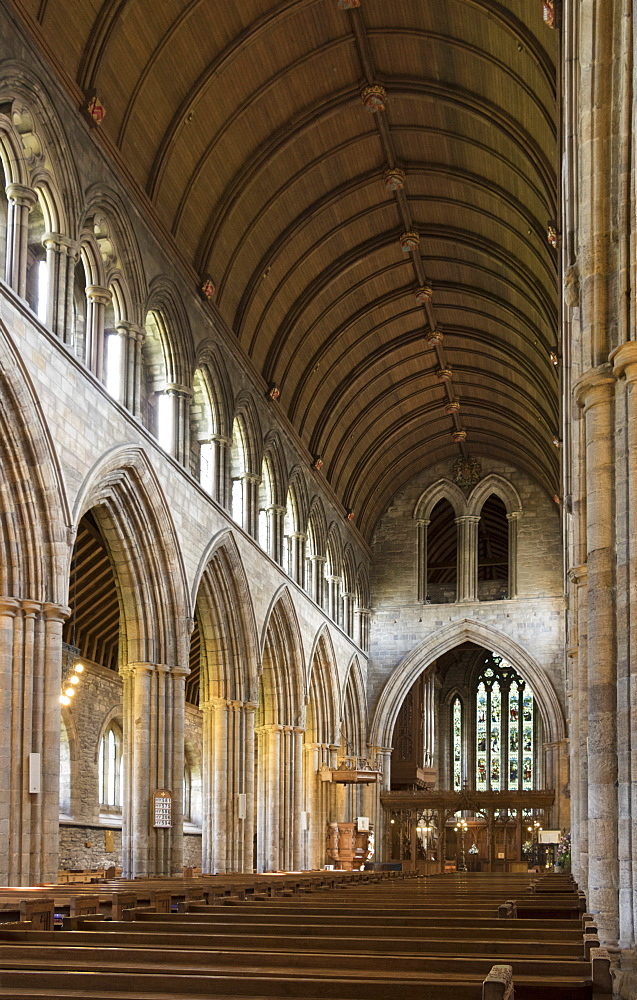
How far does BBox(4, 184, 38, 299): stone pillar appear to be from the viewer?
45.1 ft

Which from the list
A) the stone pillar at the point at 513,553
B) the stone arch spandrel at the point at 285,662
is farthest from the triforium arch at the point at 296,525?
the stone pillar at the point at 513,553

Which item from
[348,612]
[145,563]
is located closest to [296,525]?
[348,612]

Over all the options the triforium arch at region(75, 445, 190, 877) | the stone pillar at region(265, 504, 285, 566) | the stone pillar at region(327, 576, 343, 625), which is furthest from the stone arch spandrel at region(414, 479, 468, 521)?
the triforium arch at region(75, 445, 190, 877)

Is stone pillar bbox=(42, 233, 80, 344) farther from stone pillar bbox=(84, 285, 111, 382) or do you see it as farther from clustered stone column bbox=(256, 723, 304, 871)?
clustered stone column bbox=(256, 723, 304, 871)

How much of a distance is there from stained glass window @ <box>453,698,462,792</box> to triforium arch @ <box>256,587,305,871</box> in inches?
670

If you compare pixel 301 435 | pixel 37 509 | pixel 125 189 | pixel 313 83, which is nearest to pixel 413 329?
pixel 301 435

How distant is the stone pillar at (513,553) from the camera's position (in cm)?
3319

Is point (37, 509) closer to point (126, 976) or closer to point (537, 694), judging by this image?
point (126, 976)

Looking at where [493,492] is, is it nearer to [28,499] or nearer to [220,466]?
[220,466]

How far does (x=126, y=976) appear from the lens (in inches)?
142

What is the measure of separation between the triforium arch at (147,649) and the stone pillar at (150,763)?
1 cm

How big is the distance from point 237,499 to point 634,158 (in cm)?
1599

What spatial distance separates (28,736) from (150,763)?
14.9 feet

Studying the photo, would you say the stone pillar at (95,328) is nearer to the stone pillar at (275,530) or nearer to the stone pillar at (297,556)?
the stone pillar at (275,530)
